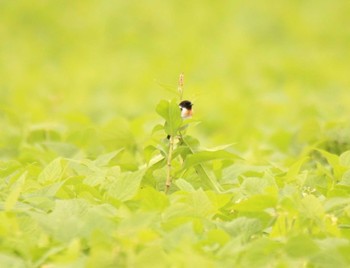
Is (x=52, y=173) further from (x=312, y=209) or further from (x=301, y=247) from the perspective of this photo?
(x=301, y=247)

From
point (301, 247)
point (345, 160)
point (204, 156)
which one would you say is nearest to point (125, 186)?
point (204, 156)

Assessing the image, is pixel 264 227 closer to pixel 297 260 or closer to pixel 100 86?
pixel 297 260

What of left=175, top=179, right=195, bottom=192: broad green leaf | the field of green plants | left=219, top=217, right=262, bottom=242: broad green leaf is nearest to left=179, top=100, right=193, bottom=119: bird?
the field of green plants

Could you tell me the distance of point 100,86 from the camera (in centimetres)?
1089

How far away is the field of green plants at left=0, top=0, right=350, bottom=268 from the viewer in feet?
8.34

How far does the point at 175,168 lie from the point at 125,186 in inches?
15.2

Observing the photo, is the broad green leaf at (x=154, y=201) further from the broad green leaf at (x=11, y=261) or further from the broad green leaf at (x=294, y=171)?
the broad green leaf at (x=294, y=171)

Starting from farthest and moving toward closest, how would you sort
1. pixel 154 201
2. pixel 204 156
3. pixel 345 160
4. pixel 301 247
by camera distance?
pixel 345 160
pixel 204 156
pixel 154 201
pixel 301 247

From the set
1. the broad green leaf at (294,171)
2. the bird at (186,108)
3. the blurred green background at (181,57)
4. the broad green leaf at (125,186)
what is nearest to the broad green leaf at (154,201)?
the broad green leaf at (125,186)

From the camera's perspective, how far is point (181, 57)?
1288 centimetres

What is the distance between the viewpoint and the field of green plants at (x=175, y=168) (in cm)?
254

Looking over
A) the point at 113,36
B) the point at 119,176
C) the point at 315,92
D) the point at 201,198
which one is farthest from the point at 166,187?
the point at 113,36

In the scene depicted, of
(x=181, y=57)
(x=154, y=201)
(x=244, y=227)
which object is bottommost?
(x=244, y=227)

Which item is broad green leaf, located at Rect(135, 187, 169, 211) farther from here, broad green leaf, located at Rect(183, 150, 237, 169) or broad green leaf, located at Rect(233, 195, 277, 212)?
broad green leaf, located at Rect(183, 150, 237, 169)
